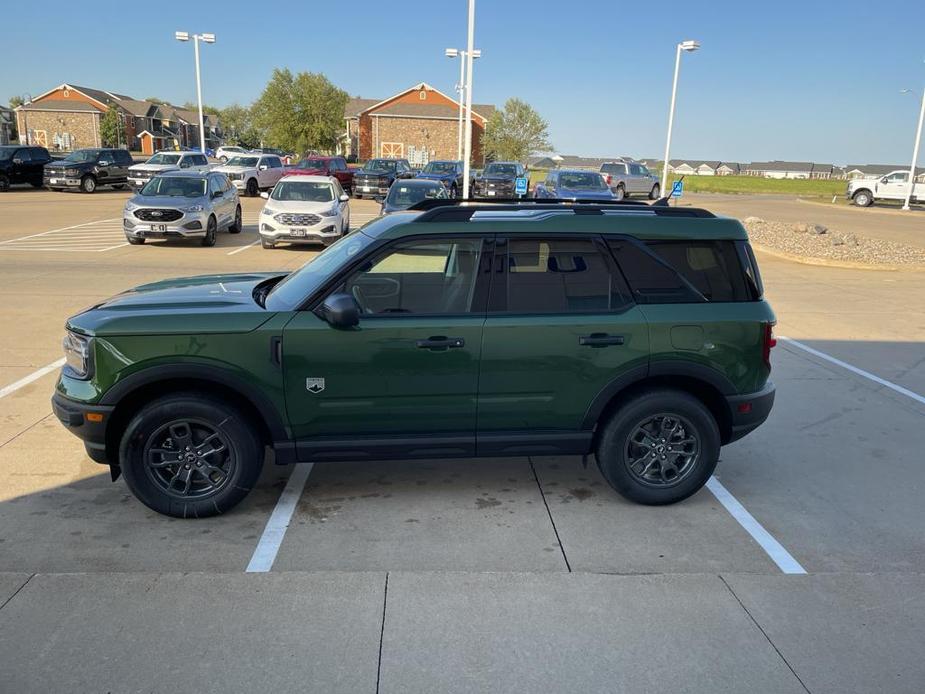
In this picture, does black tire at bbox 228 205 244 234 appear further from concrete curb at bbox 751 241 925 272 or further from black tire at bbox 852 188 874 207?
black tire at bbox 852 188 874 207

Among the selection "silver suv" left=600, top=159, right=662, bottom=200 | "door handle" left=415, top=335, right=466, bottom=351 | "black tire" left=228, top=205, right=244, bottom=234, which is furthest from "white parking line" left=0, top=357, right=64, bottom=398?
"silver suv" left=600, top=159, right=662, bottom=200

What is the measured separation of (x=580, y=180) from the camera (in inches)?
905

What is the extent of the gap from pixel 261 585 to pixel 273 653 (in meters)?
0.56

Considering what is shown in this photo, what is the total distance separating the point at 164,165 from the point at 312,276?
96.9 feet

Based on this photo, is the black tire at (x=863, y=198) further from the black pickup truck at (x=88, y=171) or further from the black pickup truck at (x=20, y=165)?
the black pickup truck at (x=20, y=165)

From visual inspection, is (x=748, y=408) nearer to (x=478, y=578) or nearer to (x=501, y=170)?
(x=478, y=578)

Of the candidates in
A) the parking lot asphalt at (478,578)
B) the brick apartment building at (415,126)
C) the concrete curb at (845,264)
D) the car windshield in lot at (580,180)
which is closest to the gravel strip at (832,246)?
the concrete curb at (845,264)

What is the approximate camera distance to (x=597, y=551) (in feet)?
13.0

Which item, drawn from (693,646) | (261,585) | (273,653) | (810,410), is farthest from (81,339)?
(810,410)

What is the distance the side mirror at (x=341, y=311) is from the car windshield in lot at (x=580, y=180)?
63.8 feet

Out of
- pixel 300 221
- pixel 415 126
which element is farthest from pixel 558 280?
pixel 415 126

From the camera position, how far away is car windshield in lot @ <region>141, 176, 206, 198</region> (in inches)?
638

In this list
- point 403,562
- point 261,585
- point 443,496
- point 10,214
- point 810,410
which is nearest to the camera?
point 261,585

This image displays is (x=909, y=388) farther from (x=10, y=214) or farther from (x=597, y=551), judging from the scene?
(x=10, y=214)
